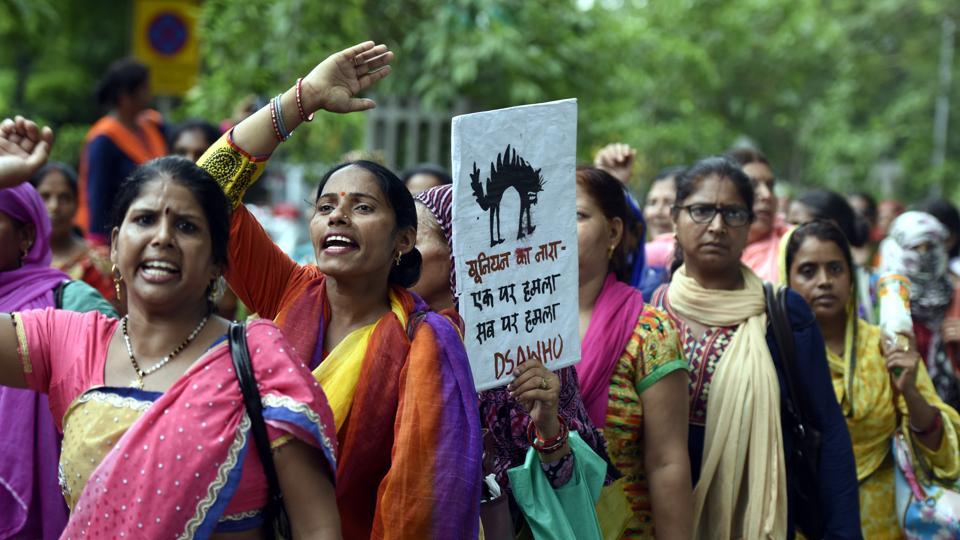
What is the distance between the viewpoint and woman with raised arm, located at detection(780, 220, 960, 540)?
4.83 meters

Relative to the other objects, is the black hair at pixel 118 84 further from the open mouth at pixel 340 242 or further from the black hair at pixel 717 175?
the open mouth at pixel 340 242

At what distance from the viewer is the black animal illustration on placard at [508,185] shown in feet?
11.0

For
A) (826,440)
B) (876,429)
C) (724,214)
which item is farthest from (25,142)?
Answer: (876,429)

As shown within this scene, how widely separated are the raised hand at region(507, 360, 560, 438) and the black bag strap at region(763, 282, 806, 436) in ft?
3.66

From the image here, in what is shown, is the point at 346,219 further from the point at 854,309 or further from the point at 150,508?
the point at 854,309

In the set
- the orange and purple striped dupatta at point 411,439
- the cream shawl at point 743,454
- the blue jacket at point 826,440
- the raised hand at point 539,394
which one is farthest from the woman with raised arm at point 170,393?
the blue jacket at point 826,440

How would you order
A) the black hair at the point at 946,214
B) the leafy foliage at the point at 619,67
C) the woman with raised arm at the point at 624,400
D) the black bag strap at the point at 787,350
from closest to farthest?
the woman with raised arm at the point at 624,400 < the black bag strap at the point at 787,350 < the black hair at the point at 946,214 < the leafy foliage at the point at 619,67

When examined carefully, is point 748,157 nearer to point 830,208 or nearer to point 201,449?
point 830,208

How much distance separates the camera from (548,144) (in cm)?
352

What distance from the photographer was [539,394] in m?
3.39

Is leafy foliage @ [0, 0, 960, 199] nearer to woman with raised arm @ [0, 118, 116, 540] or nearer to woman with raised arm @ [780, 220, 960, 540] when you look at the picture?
woman with raised arm @ [0, 118, 116, 540]

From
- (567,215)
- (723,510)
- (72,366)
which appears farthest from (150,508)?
(723,510)

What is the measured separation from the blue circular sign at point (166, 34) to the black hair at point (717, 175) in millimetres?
8816

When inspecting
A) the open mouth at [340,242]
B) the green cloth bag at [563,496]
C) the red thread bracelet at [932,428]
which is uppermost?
the open mouth at [340,242]
